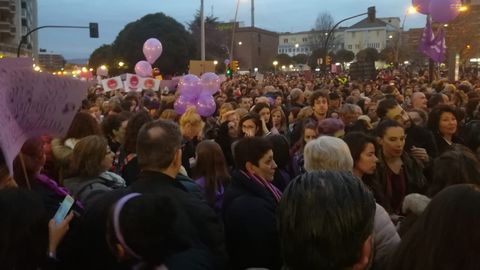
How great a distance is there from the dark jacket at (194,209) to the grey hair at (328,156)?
3.28ft

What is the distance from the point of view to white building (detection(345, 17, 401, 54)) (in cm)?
12531

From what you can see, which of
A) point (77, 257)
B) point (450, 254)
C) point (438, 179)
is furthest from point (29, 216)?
point (438, 179)

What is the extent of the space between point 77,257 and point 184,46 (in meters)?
47.5

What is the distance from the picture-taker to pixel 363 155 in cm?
411

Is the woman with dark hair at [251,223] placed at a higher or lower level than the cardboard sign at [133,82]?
lower

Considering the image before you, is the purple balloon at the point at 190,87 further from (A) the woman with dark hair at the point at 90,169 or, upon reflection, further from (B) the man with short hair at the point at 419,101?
(A) the woman with dark hair at the point at 90,169

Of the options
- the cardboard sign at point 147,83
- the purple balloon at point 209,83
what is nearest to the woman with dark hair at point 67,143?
the purple balloon at point 209,83

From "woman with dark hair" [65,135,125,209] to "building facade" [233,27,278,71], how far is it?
8984cm

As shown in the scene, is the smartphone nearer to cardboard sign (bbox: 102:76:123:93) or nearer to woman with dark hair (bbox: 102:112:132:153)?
woman with dark hair (bbox: 102:112:132:153)

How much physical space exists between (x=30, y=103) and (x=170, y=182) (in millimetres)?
833

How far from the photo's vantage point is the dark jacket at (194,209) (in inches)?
110

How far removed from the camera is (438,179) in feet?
10.8

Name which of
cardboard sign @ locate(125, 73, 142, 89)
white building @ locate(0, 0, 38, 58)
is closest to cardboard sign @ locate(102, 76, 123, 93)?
cardboard sign @ locate(125, 73, 142, 89)

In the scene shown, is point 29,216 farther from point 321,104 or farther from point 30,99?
point 321,104
